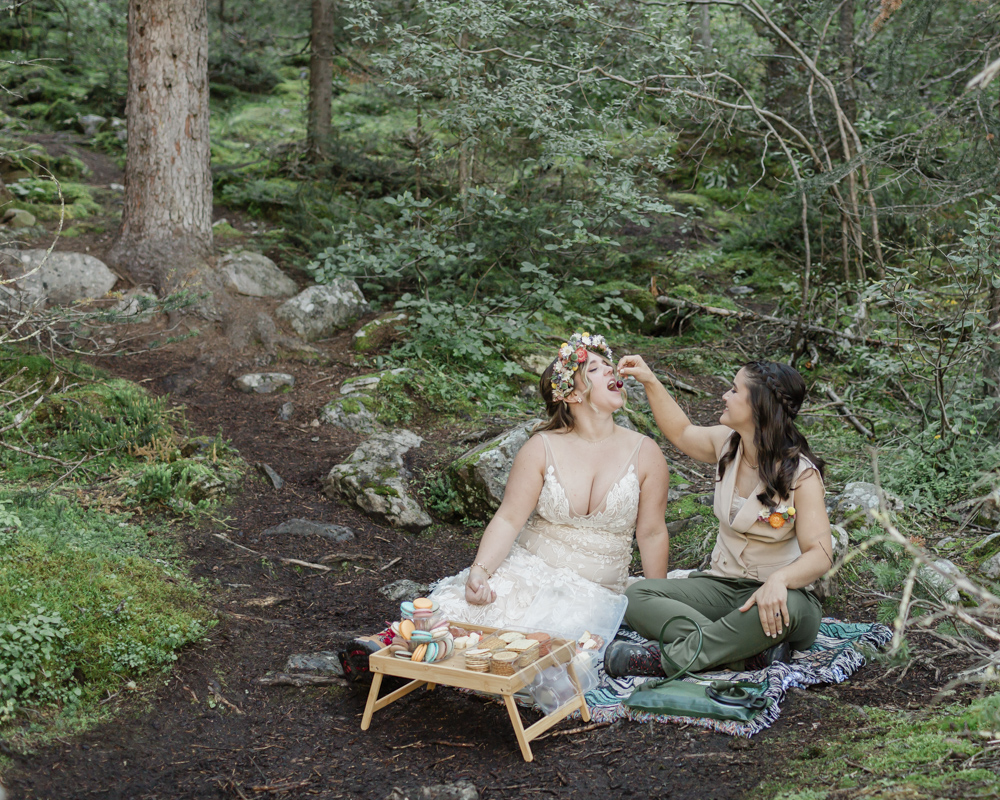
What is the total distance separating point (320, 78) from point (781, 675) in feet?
33.4

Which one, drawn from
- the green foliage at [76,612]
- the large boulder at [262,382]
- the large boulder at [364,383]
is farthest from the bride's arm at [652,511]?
the large boulder at [262,382]

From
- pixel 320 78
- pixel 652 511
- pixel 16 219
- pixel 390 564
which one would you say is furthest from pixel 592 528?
pixel 320 78

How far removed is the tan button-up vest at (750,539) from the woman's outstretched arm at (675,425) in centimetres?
18

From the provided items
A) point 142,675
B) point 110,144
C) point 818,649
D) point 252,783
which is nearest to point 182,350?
point 142,675

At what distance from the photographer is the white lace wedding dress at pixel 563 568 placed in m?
3.59

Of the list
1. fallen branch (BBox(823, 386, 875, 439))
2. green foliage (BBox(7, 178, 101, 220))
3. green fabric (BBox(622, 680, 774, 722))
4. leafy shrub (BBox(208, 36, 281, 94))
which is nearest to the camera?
green fabric (BBox(622, 680, 774, 722))

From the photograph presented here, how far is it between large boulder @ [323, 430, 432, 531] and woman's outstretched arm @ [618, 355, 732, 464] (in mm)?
2233

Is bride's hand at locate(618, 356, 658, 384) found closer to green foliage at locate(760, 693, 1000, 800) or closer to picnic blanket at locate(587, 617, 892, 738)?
picnic blanket at locate(587, 617, 892, 738)

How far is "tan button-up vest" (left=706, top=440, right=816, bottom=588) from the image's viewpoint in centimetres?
355

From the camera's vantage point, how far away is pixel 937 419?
5559mm

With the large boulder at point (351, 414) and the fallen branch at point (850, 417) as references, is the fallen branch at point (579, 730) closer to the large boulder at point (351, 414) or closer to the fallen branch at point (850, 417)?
the large boulder at point (351, 414)

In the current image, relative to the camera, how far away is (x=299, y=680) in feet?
12.0

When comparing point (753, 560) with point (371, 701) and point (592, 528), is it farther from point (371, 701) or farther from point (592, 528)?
point (371, 701)

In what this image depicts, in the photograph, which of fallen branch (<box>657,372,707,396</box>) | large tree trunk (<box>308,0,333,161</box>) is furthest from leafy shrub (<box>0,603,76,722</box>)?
large tree trunk (<box>308,0,333,161</box>)
